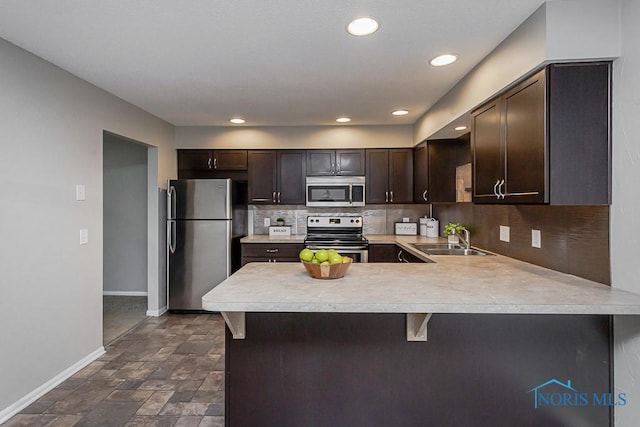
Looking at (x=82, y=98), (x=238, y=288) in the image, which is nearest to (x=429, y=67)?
(x=238, y=288)

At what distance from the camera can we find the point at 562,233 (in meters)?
2.10

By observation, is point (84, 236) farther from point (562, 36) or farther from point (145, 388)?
point (562, 36)

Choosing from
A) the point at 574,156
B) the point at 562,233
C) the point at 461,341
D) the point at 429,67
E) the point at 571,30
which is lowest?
the point at 461,341

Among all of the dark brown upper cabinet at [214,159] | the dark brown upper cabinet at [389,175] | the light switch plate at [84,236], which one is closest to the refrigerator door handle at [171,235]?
the dark brown upper cabinet at [214,159]

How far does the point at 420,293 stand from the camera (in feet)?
5.28

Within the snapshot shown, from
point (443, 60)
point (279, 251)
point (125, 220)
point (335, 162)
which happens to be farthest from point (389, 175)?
point (125, 220)

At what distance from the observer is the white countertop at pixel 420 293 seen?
1448 mm

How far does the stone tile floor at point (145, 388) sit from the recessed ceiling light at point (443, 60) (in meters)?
2.73

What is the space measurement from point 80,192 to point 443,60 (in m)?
2.93

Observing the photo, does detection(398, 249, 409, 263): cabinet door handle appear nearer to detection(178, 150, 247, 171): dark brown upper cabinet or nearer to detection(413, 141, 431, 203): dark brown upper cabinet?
detection(413, 141, 431, 203): dark brown upper cabinet

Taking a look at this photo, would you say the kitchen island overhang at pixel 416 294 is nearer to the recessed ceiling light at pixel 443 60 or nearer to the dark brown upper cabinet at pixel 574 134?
the dark brown upper cabinet at pixel 574 134

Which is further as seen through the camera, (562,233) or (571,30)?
(562,233)

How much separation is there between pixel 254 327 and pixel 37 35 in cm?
217

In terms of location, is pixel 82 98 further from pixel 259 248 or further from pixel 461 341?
pixel 461 341
